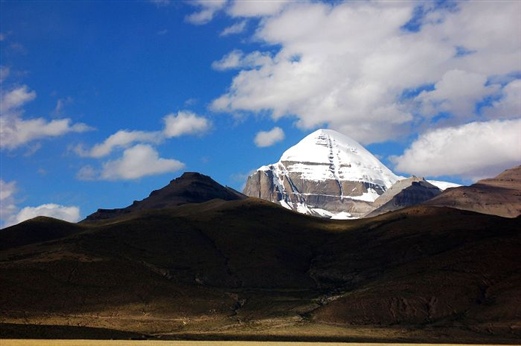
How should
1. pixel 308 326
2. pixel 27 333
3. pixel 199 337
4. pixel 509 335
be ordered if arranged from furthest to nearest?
pixel 308 326 < pixel 509 335 < pixel 199 337 < pixel 27 333

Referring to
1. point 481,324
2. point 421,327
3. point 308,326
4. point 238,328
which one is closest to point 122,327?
point 238,328

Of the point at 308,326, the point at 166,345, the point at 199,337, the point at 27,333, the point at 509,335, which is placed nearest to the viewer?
the point at 166,345

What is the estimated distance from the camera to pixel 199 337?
6781 inches

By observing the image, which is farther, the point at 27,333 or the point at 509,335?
the point at 509,335

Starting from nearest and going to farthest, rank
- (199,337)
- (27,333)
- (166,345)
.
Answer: (166,345) → (27,333) → (199,337)

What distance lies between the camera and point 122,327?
19188cm

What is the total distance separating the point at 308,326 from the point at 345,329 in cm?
900

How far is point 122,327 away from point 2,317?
96.2ft

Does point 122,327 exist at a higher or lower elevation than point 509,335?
higher

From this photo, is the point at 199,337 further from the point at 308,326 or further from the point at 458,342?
the point at 458,342

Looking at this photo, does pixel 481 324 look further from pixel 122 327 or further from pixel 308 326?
pixel 122 327

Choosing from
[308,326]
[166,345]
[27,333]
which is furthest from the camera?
[308,326]

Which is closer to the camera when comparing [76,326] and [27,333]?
[27,333]

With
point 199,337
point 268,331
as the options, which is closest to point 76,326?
point 199,337
